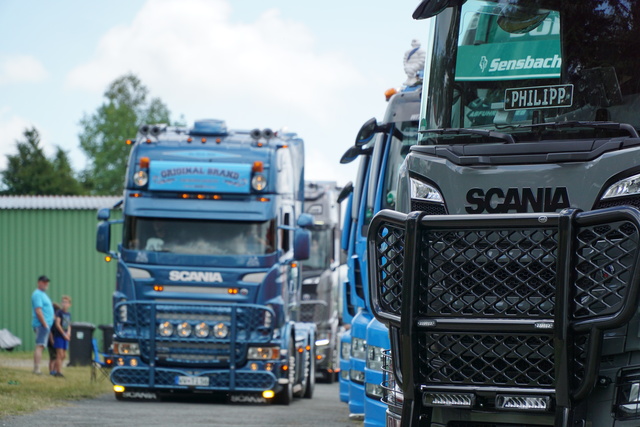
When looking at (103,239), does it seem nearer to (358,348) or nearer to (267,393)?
(267,393)

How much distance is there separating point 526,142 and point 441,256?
0.83m

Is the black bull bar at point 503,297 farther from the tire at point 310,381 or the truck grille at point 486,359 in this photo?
the tire at point 310,381

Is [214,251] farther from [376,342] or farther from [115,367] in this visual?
[376,342]

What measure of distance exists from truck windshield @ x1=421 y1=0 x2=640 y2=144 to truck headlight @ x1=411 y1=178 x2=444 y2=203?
1.18ft

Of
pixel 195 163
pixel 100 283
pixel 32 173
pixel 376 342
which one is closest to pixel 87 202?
pixel 100 283

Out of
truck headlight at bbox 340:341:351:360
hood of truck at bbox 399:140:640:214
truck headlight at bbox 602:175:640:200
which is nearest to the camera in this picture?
truck headlight at bbox 602:175:640:200

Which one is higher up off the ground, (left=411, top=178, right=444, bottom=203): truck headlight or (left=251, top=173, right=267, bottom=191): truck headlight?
(left=411, top=178, right=444, bottom=203): truck headlight

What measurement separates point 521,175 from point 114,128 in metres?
81.8

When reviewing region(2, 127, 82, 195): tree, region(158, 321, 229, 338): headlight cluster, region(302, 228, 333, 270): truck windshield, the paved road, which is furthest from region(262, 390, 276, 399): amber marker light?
region(2, 127, 82, 195): tree

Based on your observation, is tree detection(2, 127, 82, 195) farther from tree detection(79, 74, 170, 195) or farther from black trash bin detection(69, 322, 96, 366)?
black trash bin detection(69, 322, 96, 366)

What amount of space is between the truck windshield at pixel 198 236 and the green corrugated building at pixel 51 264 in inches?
676

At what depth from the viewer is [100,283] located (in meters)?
34.1

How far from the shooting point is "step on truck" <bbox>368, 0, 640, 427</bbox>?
5.79 meters

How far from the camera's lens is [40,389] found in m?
17.5
